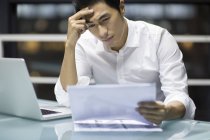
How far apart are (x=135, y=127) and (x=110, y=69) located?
0.65 meters

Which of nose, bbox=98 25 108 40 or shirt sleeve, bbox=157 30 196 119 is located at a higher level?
nose, bbox=98 25 108 40

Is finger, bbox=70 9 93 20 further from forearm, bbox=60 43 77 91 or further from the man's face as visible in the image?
forearm, bbox=60 43 77 91

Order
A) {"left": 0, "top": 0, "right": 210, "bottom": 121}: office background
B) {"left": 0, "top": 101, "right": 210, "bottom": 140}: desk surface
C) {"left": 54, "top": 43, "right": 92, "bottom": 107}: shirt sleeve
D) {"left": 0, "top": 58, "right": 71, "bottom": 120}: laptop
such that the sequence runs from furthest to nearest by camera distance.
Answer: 1. {"left": 0, "top": 0, "right": 210, "bottom": 121}: office background
2. {"left": 54, "top": 43, "right": 92, "bottom": 107}: shirt sleeve
3. {"left": 0, "top": 58, "right": 71, "bottom": 120}: laptop
4. {"left": 0, "top": 101, "right": 210, "bottom": 140}: desk surface

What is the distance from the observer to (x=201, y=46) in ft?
9.32

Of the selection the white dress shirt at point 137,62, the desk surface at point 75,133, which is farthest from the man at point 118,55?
the desk surface at point 75,133

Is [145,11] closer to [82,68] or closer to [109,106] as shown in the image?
[82,68]

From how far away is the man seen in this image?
1504mm

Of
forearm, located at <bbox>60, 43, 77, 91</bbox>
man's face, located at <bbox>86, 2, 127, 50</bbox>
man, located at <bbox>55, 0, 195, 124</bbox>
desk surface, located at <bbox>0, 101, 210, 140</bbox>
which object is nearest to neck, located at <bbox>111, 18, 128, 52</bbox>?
man, located at <bbox>55, 0, 195, 124</bbox>

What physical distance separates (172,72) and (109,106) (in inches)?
21.7

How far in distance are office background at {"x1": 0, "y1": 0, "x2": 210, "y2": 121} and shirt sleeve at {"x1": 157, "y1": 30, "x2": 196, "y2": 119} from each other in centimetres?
116

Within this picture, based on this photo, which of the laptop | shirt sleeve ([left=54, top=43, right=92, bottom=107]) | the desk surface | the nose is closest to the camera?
the desk surface

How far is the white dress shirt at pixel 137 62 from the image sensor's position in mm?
1579

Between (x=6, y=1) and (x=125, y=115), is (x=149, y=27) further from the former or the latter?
(x=6, y=1)

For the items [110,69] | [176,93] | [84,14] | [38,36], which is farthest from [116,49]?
[38,36]
